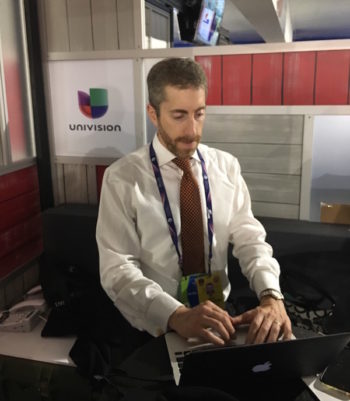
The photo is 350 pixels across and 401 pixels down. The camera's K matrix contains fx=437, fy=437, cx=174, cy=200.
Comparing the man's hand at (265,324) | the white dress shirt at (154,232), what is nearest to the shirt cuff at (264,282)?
the white dress shirt at (154,232)

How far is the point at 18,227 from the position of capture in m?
2.67

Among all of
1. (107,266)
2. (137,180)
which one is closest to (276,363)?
(107,266)

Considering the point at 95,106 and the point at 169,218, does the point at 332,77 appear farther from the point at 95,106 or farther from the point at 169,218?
the point at 95,106

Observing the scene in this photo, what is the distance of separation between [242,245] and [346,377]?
0.73 meters

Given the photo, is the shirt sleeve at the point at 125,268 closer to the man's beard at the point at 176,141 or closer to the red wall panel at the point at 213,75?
the man's beard at the point at 176,141

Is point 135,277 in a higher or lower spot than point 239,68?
lower

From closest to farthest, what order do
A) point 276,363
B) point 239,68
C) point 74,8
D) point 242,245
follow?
point 276,363 → point 242,245 → point 239,68 → point 74,8

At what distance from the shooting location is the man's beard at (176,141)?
5.68ft

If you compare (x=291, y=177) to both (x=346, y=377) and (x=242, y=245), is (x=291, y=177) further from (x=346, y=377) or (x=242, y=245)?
(x=346, y=377)

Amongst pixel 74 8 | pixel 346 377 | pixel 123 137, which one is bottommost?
pixel 346 377

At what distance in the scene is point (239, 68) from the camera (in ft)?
7.95

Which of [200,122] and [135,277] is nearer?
[135,277]

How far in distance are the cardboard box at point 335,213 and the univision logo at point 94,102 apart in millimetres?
1414

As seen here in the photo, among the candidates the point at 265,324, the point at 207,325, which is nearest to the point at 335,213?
the point at 265,324
